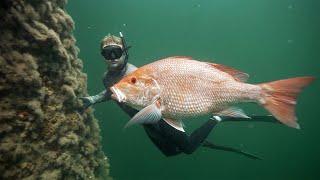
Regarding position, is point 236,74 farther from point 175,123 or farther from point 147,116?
point 147,116

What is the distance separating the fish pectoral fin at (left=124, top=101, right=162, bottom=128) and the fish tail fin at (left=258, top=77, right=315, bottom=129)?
124 centimetres

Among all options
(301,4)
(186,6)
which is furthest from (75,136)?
(301,4)

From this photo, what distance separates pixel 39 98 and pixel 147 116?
246 cm

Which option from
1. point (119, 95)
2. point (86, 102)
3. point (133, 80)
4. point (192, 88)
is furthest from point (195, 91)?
point (86, 102)

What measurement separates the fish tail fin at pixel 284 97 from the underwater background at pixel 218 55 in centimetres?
2543

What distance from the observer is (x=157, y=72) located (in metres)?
3.39

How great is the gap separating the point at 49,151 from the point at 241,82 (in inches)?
120

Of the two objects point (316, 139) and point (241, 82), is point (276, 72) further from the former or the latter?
point (241, 82)

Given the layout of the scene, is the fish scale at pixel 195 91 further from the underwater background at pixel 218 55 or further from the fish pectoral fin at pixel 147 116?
the underwater background at pixel 218 55

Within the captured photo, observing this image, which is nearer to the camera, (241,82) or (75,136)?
(241,82)

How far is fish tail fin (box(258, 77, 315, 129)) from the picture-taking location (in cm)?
339

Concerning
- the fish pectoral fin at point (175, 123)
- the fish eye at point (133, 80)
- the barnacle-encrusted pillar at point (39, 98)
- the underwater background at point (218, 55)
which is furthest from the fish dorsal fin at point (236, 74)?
the underwater background at point (218, 55)

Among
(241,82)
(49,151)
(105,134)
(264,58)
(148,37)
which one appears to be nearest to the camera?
(241,82)

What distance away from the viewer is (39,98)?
4.75m
